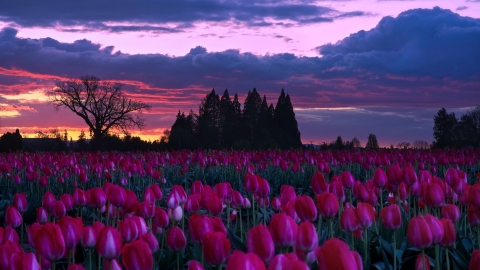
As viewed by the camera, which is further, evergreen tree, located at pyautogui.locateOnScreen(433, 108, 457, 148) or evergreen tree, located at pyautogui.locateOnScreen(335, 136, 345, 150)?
evergreen tree, located at pyautogui.locateOnScreen(433, 108, 457, 148)

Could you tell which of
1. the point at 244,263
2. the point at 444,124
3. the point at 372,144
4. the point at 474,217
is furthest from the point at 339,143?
the point at 244,263

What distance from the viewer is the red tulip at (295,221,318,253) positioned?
227 centimetres

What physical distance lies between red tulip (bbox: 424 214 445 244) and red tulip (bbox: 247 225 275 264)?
3.60ft

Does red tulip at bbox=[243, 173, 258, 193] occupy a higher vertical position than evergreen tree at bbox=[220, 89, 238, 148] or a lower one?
lower

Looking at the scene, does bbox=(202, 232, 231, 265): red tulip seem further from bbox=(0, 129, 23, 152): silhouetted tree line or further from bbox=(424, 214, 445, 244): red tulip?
bbox=(0, 129, 23, 152): silhouetted tree line

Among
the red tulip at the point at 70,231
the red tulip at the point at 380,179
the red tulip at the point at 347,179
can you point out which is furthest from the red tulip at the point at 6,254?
the red tulip at the point at 380,179

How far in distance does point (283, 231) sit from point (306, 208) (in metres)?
0.64

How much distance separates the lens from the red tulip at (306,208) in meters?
2.96

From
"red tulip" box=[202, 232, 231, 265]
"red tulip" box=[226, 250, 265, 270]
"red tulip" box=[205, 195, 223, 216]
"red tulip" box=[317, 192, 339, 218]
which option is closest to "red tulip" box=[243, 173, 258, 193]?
"red tulip" box=[205, 195, 223, 216]

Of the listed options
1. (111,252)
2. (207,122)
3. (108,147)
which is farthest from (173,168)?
(207,122)

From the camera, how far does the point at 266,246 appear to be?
Answer: 2059mm

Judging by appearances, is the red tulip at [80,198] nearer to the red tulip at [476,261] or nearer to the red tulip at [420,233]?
the red tulip at [420,233]

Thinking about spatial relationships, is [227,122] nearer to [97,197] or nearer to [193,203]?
[97,197]

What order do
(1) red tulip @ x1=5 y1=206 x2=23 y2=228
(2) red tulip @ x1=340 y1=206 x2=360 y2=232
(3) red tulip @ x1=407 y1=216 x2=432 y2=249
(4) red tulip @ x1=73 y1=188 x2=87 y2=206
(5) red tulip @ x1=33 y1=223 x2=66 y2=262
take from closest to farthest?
(5) red tulip @ x1=33 y1=223 x2=66 y2=262
(3) red tulip @ x1=407 y1=216 x2=432 y2=249
(2) red tulip @ x1=340 y1=206 x2=360 y2=232
(1) red tulip @ x1=5 y1=206 x2=23 y2=228
(4) red tulip @ x1=73 y1=188 x2=87 y2=206
